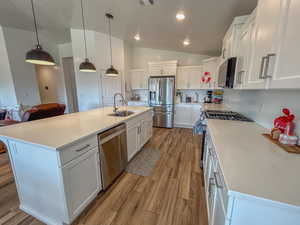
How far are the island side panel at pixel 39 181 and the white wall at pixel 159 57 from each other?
4623 millimetres

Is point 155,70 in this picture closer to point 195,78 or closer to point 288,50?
point 195,78

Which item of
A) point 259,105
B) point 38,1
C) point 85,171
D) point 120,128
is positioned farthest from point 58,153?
point 38,1

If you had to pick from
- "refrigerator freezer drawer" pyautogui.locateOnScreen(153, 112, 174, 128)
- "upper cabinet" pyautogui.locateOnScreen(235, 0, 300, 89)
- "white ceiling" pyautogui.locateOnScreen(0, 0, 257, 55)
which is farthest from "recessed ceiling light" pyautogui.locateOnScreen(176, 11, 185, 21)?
"refrigerator freezer drawer" pyautogui.locateOnScreen(153, 112, 174, 128)

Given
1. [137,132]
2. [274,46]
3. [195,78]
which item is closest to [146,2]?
[274,46]

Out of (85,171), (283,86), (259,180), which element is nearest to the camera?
(259,180)

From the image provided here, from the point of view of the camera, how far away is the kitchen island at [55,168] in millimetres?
1204

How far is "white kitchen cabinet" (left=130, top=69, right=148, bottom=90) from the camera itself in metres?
4.94

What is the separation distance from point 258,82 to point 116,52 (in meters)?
4.12

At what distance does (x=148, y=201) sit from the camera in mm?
1699

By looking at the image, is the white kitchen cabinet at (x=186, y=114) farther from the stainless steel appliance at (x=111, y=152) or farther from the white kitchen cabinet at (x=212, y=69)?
the stainless steel appliance at (x=111, y=152)

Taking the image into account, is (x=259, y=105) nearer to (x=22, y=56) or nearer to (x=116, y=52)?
(x=116, y=52)

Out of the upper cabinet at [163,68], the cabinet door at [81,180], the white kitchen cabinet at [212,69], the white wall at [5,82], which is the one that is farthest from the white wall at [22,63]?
the white kitchen cabinet at [212,69]

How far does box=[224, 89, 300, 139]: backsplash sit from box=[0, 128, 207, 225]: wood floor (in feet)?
4.10

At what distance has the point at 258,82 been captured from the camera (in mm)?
1165
